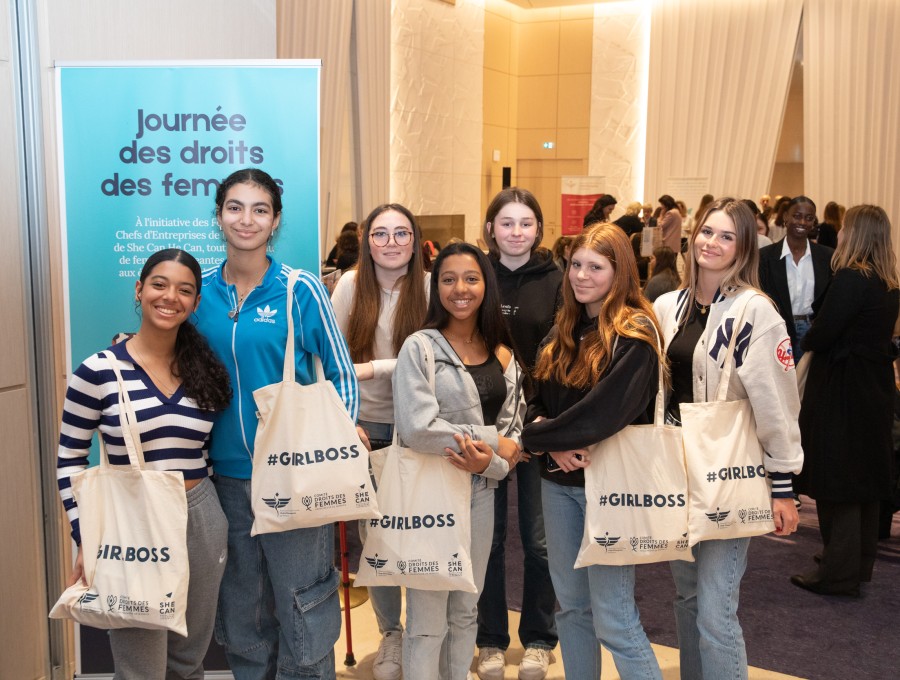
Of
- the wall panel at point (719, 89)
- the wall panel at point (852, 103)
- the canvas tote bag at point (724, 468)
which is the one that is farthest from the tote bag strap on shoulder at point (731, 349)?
the wall panel at point (719, 89)

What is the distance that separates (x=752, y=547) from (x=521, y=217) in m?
2.66

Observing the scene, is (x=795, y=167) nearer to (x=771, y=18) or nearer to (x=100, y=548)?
(x=771, y=18)

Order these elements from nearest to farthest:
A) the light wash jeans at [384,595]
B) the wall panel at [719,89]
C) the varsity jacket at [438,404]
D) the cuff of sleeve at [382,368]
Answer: the varsity jacket at [438,404]
the cuff of sleeve at [382,368]
the light wash jeans at [384,595]
the wall panel at [719,89]

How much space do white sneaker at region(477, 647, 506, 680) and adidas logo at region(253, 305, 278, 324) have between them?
1.62 metres

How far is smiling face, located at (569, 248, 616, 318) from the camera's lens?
2.45m

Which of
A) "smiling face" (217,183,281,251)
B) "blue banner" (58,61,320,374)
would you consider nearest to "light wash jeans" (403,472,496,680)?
"smiling face" (217,183,281,251)

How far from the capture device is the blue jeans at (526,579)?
3.05 metres

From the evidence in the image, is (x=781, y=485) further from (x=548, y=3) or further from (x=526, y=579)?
(x=548, y=3)

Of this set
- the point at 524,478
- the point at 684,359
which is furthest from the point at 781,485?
the point at 524,478

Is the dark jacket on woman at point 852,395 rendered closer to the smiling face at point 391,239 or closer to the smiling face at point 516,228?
the smiling face at point 516,228

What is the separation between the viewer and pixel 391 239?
283cm

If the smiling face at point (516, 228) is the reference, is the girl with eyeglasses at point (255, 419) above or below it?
below

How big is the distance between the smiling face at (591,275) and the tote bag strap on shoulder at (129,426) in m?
1.26

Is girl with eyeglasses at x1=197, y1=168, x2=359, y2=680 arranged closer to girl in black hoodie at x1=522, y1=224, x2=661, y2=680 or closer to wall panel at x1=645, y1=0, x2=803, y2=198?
girl in black hoodie at x1=522, y1=224, x2=661, y2=680
